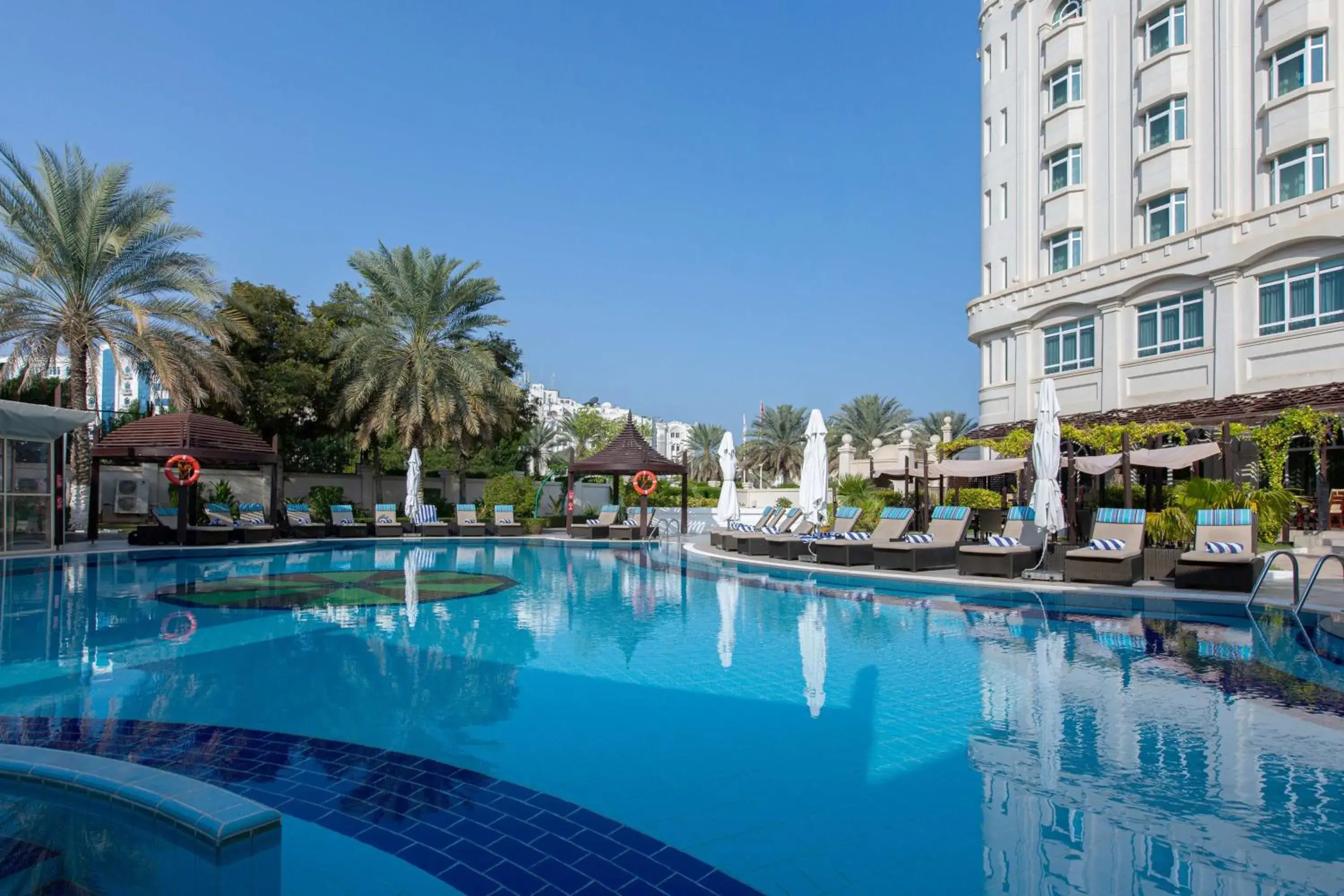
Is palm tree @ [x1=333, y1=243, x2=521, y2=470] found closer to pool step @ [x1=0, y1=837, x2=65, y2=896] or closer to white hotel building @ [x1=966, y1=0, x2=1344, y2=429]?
white hotel building @ [x1=966, y1=0, x2=1344, y2=429]

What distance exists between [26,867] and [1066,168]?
29294mm

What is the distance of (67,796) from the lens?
13.7ft

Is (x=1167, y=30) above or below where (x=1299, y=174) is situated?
above

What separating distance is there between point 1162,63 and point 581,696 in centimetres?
2520

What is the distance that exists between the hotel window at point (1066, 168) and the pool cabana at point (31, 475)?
2768 centimetres

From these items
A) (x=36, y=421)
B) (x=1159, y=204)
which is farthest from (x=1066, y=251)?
(x=36, y=421)

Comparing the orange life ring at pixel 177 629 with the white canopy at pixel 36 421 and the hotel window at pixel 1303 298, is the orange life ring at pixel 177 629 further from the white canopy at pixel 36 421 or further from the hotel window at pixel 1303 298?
the hotel window at pixel 1303 298

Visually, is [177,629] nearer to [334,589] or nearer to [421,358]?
[334,589]

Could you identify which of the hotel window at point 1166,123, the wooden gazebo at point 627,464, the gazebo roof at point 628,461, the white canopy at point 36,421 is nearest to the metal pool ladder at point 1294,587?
the wooden gazebo at point 627,464

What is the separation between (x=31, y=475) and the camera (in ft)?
58.5

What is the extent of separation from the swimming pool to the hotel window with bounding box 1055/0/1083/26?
76.3 feet

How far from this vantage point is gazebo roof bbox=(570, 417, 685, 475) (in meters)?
24.7

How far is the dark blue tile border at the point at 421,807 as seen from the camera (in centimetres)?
356

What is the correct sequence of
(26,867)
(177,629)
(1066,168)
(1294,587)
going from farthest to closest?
1. (1066,168)
2. (1294,587)
3. (177,629)
4. (26,867)
